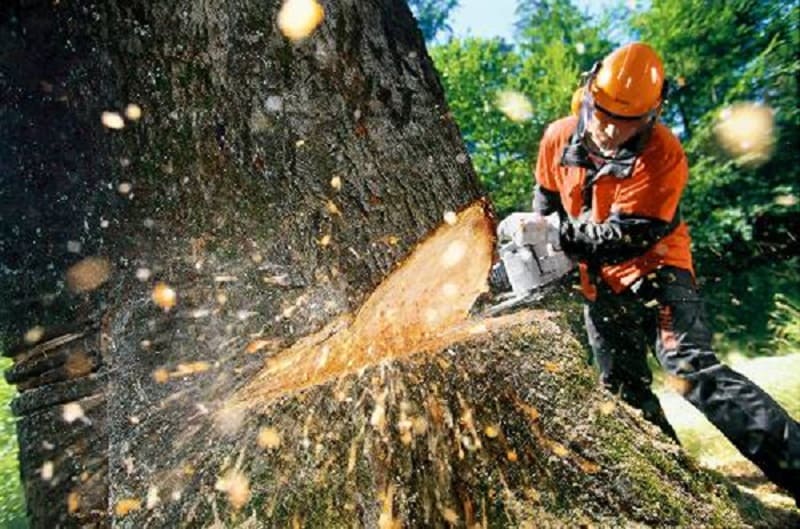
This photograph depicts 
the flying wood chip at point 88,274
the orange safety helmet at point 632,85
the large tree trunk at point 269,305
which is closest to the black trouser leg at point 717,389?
the orange safety helmet at point 632,85

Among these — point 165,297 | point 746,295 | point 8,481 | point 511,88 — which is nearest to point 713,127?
point 746,295

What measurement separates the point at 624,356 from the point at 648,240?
0.72 meters

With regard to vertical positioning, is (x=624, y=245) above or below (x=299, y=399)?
below

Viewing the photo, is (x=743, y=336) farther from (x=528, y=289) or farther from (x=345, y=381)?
(x=345, y=381)

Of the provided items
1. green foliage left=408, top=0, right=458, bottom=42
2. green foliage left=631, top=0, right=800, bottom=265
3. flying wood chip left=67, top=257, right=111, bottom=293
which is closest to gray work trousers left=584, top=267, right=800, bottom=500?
flying wood chip left=67, top=257, right=111, bottom=293

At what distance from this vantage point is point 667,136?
2525 millimetres

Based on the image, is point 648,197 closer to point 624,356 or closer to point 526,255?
point 526,255

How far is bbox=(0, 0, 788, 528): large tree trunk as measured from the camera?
124 centimetres

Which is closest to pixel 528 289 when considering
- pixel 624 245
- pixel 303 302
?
pixel 624 245

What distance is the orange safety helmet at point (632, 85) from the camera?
2.44m

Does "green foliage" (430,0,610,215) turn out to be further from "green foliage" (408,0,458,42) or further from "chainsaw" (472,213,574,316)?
"chainsaw" (472,213,574,316)

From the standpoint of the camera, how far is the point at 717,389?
232 centimetres

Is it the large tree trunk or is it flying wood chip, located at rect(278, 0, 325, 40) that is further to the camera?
flying wood chip, located at rect(278, 0, 325, 40)

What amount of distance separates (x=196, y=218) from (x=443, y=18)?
16674 millimetres
